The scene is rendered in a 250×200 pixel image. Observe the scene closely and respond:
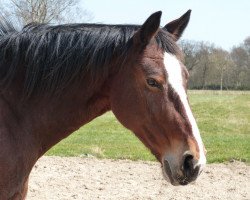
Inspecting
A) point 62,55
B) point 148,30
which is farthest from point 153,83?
point 62,55

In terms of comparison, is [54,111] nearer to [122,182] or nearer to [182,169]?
[182,169]

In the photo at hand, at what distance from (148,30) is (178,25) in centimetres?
58

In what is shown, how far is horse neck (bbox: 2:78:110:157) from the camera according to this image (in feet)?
9.80

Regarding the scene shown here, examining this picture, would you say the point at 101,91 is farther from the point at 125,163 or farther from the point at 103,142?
the point at 103,142

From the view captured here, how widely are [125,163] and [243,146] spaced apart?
155 inches

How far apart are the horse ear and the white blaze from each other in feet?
1.71

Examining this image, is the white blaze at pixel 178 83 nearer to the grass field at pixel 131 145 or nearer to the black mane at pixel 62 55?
the black mane at pixel 62 55

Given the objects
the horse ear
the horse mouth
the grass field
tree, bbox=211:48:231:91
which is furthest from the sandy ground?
tree, bbox=211:48:231:91

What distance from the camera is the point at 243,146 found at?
1125 centimetres

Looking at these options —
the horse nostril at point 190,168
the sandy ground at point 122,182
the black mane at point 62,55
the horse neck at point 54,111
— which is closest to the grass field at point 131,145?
the sandy ground at point 122,182

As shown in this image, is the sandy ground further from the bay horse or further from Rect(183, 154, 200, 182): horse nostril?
Rect(183, 154, 200, 182): horse nostril

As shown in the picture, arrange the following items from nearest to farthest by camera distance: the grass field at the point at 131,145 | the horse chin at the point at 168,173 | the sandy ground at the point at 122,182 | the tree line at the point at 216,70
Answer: the horse chin at the point at 168,173 → the sandy ground at the point at 122,182 → the grass field at the point at 131,145 → the tree line at the point at 216,70

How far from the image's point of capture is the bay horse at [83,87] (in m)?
2.83

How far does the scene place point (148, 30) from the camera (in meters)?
2.90
